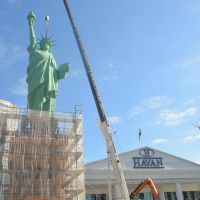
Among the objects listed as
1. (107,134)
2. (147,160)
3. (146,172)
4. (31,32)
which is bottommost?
(146,172)

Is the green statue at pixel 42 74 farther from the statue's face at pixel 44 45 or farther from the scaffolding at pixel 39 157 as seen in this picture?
the scaffolding at pixel 39 157

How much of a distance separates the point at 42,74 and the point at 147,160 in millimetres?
16726

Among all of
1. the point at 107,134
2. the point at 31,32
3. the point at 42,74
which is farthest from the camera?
the point at 31,32

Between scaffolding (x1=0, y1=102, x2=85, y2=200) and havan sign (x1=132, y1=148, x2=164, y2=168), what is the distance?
9880 millimetres

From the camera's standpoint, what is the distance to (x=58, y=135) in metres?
33.1

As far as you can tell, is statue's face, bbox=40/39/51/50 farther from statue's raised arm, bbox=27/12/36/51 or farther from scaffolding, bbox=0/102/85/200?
scaffolding, bbox=0/102/85/200

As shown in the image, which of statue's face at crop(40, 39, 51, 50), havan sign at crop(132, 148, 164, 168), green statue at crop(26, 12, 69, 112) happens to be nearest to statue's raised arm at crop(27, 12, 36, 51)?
green statue at crop(26, 12, 69, 112)

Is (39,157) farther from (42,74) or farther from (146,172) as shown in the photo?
(146,172)

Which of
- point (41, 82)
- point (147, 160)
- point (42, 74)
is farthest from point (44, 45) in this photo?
point (147, 160)

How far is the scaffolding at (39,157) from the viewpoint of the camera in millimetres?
29688

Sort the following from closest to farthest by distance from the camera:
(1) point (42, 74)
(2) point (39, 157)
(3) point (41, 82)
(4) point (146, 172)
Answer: (2) point (39, 157) → (3) point (41, 82) → (1) point (42, 74) → (4) point (146, 172)

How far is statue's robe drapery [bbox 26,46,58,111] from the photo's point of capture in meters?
35.6

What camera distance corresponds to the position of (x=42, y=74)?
119 ft

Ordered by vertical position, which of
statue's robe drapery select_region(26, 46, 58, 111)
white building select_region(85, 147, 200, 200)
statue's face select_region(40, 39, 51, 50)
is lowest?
white building select_region(85, 147, 200, 200)
